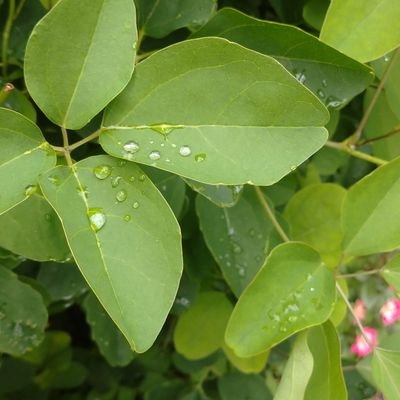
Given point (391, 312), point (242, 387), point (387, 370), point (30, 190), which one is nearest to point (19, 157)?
point (30, 190)

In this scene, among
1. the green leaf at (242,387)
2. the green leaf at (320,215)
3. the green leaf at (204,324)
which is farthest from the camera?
the green leaf at (242,387)

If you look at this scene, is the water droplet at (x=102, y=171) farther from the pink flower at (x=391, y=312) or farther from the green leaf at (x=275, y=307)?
the pink flower at (x=391, y=312)

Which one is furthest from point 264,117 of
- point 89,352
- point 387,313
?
point 387,313

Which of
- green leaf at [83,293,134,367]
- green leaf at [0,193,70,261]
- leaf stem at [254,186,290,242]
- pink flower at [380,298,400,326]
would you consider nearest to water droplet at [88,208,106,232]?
green leaf at [0,193,70,261]

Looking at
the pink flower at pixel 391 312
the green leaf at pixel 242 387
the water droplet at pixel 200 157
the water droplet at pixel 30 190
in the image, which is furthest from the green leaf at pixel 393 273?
the pink flower at pixel 391 312

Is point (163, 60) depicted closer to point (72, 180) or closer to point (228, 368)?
point (72, 180)

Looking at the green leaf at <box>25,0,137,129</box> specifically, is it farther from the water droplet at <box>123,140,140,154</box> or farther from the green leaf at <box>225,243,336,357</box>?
the green leaf at <box>225,243,336,357</box>

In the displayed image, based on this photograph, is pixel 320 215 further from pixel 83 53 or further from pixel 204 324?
pixel 83 53
